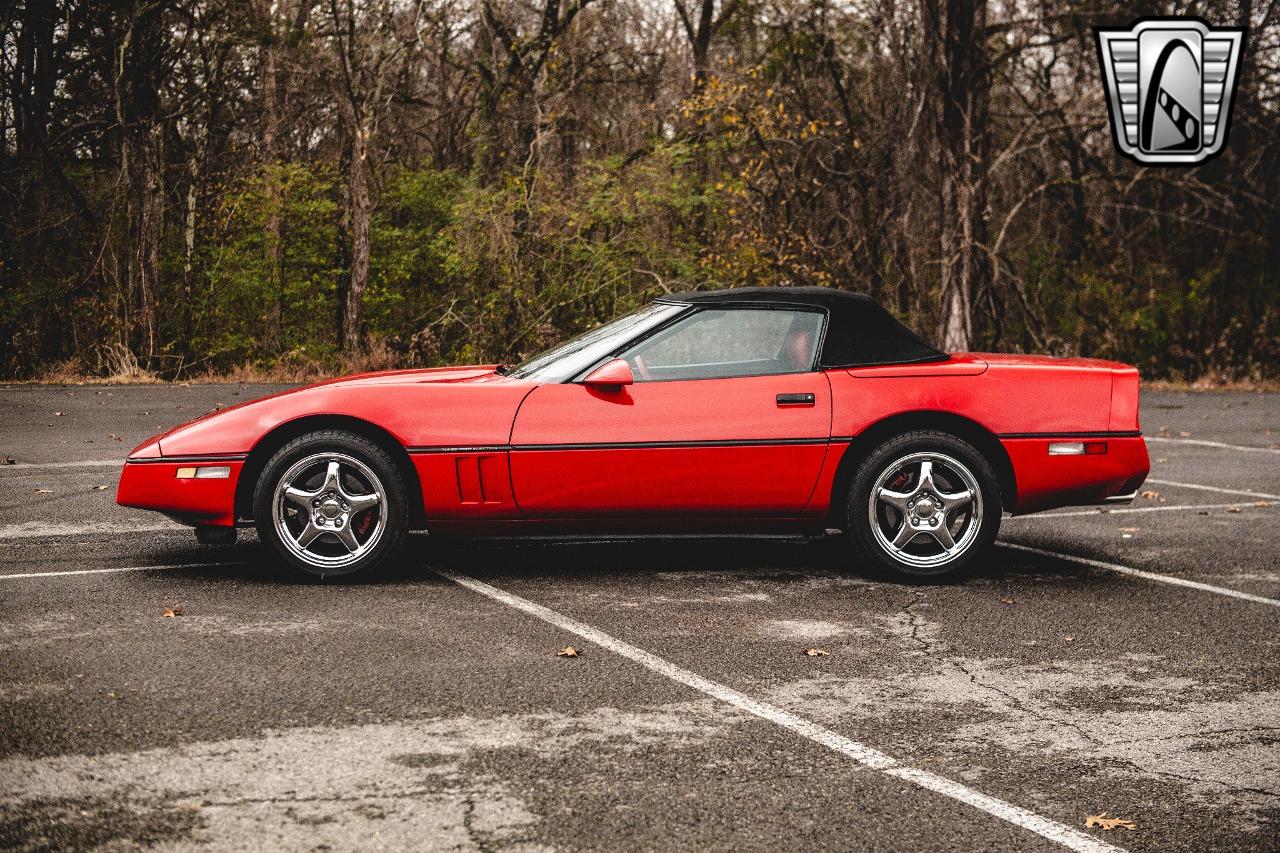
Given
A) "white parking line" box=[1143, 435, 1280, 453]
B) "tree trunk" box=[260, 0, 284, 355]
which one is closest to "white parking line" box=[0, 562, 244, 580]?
"white parking line" box=[1143, 435, 1280, 453]

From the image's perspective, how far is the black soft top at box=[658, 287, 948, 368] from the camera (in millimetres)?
6797

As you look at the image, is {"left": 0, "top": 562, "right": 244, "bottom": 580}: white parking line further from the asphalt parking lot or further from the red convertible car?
the red convertible car

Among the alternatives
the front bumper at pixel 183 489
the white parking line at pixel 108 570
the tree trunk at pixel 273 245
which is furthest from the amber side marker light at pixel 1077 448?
the tree trunk at pixel 273 245

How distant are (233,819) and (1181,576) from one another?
5.13 metres

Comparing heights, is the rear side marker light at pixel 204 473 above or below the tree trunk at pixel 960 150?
below

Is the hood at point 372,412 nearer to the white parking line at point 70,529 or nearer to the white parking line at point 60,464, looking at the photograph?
the white parking line at point 70,529

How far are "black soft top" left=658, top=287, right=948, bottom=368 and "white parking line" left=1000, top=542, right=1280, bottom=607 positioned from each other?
4.64ft

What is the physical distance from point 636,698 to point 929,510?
2.55m

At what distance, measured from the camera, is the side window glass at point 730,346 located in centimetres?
667

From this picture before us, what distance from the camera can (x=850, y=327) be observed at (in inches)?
270

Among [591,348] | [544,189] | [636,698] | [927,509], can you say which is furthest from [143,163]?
[636,698]

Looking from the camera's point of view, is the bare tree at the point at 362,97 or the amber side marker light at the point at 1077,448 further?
the bare tree at the point at 362,97

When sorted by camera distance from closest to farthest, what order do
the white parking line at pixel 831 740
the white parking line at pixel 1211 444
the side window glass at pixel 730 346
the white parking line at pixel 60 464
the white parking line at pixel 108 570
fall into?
the white parking line at pixel 831 740 < the white parking line at pixel 108 570 < the side window glass at pixel 730 346 < the white parking line at pixel 60 464 < the white parking line at pixel 1211 444

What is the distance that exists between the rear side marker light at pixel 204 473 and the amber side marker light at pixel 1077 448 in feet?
13.1
